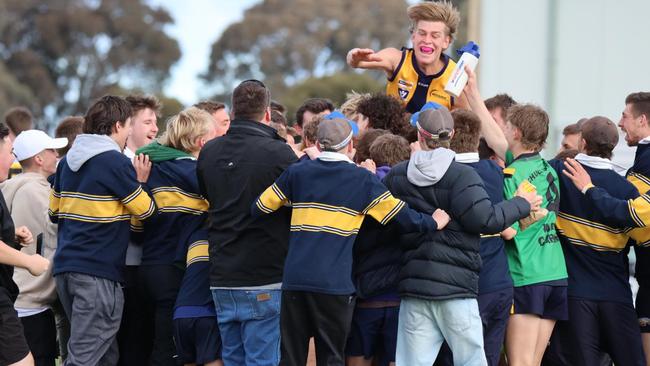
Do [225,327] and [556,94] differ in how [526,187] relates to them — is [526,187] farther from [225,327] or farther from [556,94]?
[556,94]

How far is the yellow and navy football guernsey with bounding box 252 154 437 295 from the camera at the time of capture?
234 inches

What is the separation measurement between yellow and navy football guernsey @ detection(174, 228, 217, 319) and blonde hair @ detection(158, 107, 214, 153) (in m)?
0.71

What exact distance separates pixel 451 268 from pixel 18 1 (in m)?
40.0

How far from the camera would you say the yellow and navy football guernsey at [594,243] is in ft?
22.0

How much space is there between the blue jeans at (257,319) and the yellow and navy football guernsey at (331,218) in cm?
33

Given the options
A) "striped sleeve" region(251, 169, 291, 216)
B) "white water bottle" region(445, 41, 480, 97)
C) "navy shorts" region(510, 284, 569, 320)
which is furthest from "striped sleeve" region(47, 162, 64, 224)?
"navy shorts" region(510, 284, 569, 320)

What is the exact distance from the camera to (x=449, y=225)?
6.01 m

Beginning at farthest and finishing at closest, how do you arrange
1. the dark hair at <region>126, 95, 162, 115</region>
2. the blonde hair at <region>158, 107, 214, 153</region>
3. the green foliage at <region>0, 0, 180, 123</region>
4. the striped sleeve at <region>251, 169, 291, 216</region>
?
the green foliage at <region>0, 0, 180, 123</region> < the dark hair at <region>126, 95, 162, 115</region> < the blonde hair at <region>158, 107, 214, 153</region> < the striped sleeve at <region>251, 169, 291, 216</region>

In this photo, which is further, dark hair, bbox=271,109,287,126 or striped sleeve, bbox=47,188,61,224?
dark hair, bbox=271,109,287,126

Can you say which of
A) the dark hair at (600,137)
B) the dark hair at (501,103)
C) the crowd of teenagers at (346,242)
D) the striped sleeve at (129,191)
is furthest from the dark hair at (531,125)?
the striped sleeve at (129,191)

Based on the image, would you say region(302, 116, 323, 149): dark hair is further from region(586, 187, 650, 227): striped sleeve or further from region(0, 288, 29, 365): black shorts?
region(0, 288, 29, 365): black shorts

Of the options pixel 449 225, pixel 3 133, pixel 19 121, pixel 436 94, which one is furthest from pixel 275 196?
pixel 19 121

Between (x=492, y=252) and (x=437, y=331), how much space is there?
0.66 metres

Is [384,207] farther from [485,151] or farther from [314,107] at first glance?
[314,107]
